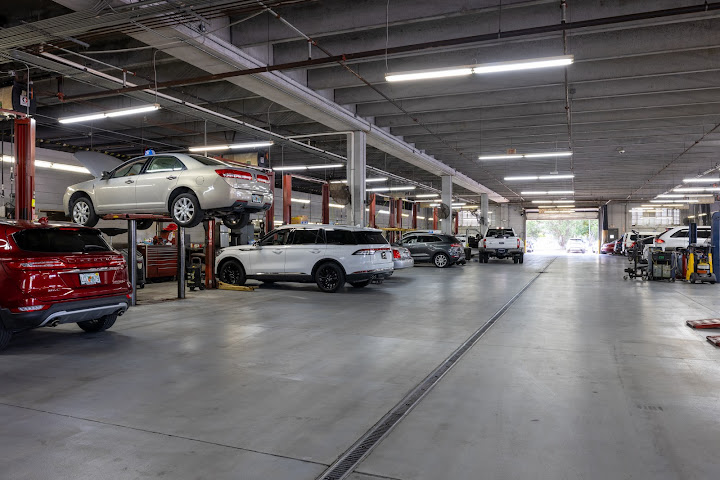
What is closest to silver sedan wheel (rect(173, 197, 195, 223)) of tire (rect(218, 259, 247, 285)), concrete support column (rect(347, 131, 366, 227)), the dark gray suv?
tire (rect(218, 259, 247, 285))

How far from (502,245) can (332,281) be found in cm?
1499

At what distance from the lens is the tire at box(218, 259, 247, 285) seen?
12.0 m

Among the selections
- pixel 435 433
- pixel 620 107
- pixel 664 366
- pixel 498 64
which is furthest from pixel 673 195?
pixel 435 433

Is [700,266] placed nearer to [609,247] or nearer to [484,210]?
[484,210]

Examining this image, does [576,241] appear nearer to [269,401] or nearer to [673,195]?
[673,195]

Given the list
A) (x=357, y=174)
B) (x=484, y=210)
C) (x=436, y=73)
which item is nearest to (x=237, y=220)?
(x=436, y=73)

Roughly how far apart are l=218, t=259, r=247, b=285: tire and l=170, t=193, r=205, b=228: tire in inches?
145

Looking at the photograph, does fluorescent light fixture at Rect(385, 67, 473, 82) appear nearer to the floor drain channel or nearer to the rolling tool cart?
the floor drain channel

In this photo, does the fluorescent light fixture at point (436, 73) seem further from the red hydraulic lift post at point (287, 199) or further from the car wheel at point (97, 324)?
the car wheel at point (97, 324)

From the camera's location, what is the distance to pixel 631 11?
8344 millimetres

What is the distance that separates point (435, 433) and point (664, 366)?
9.79ft

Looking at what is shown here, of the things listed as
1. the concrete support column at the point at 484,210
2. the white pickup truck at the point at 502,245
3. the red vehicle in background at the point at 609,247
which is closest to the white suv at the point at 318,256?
the white pickup truck at the point at 502,245

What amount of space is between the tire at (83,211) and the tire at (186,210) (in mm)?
2053

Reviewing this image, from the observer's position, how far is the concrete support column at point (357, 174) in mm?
16031
